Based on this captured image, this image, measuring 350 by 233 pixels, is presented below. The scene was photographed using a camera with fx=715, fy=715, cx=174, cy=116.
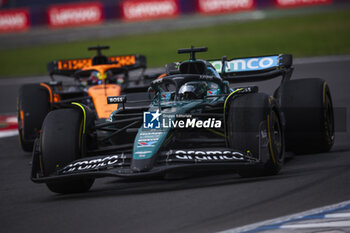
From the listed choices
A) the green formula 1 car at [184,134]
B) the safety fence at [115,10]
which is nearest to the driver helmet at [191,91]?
the green formula 1 car at [184,134]

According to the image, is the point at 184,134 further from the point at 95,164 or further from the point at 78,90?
the point at 78,90

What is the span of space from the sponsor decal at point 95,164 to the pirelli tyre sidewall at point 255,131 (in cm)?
126

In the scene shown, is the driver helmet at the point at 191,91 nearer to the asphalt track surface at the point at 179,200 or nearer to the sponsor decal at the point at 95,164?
the asphalt track surface at the point at 179,200

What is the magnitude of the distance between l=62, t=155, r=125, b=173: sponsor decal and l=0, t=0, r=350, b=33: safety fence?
31105mm

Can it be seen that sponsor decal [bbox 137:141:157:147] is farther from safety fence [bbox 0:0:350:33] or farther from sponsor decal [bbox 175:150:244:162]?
safety fence [bbox 0:0:350:33]

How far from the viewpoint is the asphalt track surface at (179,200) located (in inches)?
245

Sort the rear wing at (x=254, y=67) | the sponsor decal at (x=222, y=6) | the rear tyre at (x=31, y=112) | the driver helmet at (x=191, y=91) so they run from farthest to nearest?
the sponsor decal at (x=222, y=6)
the rear tyre at (x=31, y=112)
the rear wing at (x=254, y=67)
the driver helmet at (x=191, y=91)

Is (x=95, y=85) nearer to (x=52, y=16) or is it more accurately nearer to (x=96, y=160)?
(x=96, y=160)

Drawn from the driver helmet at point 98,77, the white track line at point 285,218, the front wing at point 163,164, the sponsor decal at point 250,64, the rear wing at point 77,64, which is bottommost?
the white track line at point 285,218

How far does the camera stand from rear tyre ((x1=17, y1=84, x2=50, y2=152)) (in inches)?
444

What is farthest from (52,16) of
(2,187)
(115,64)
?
(2,187)

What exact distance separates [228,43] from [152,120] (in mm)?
22066

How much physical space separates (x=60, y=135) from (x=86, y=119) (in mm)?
445

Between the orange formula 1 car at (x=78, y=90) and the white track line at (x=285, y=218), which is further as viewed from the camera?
the orange formula 1 car at (x=78, y=90)
